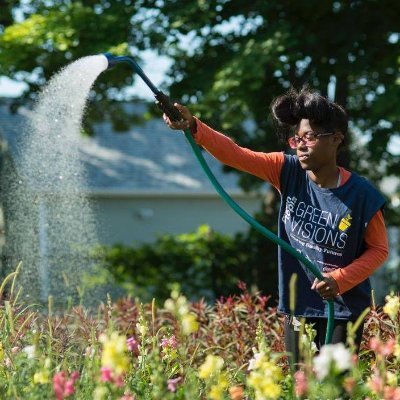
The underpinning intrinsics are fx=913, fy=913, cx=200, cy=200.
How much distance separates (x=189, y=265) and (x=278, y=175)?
27.3 ft

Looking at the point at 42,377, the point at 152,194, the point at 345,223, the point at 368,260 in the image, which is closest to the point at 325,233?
the point at 345,223

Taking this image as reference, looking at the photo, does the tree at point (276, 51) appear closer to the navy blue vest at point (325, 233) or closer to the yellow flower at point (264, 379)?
the navy blue vest at point (325, 233)

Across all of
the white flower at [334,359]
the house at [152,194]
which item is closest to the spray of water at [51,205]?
the white flower at [334,359]

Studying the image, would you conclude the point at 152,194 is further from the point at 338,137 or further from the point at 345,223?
the point at 345,223

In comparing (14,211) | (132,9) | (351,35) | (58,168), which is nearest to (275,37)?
(351,35)

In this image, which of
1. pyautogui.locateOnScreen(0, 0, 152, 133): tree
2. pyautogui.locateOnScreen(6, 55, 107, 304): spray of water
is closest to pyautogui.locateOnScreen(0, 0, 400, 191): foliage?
pyautogui.locateOnScreen(0, 0, 152, 133): tree

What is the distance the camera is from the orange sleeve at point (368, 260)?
3.33 meters

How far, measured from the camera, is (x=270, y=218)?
1112 centimetres

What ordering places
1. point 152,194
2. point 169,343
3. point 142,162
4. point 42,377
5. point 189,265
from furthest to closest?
point 142,162 → point 152,194 → point 189,265 → point 169,343 → point 42,377

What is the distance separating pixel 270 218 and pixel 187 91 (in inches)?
108

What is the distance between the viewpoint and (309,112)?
3.53 metres

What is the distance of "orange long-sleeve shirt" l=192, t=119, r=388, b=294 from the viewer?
3.36 metres

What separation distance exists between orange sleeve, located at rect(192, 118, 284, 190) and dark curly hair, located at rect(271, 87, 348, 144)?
0.15 metres

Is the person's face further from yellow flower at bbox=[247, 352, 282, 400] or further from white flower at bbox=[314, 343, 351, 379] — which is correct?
white flower at bbox=[314, 343, 351, 379]
